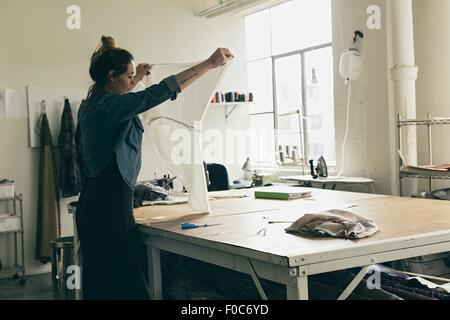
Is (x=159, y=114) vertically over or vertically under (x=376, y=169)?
over

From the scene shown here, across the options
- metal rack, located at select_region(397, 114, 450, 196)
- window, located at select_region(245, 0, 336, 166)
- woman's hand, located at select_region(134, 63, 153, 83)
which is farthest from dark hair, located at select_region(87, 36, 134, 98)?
window, located at select_region(245, 0, 336, 166)

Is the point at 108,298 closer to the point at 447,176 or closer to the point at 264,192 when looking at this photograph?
the point at 264,192

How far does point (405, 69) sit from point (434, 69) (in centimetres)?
29

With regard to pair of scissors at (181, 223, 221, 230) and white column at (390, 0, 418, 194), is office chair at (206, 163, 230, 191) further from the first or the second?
pair of scissors at (181, 223, 221, 230)

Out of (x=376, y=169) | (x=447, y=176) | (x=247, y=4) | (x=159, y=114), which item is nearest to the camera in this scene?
(x=159, y=114)

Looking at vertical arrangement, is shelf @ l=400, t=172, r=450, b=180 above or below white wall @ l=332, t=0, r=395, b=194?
below

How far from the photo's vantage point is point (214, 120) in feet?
21.2

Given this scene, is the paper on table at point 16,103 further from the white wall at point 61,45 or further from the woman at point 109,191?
the woman at point 109,191

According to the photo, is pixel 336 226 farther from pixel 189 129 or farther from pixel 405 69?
pixel 405 69

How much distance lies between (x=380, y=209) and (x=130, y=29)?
3993 mm

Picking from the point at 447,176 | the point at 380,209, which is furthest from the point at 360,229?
the point at 447,176

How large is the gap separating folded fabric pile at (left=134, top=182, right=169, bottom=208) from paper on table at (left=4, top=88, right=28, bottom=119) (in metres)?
2.43

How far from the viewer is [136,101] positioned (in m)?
2.16

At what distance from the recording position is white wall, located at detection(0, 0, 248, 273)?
17.3ft
